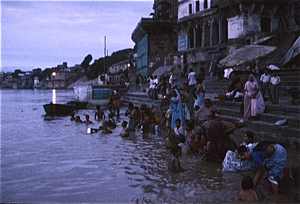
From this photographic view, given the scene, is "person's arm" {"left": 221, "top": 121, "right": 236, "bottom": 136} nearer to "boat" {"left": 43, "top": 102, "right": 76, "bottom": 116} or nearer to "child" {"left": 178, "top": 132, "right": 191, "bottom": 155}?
"child" {"left": 178, "top": 132, "right": 191, "bottom": 155}

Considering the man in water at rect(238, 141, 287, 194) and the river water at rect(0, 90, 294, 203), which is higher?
the man in water at rect(238, 141, 287, 194)

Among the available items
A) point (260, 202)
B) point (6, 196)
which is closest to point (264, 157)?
Answer: point (260, 202)

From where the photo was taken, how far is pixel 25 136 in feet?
45.8

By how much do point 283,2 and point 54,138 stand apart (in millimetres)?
20636

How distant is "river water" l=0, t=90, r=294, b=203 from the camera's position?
588 centimetres

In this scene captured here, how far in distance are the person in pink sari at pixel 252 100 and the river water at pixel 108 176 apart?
8.30 ft

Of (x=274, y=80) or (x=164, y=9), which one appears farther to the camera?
(x=164, y=9)

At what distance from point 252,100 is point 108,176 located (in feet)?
16.4

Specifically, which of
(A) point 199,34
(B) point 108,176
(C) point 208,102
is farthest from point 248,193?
(A) point 199,34

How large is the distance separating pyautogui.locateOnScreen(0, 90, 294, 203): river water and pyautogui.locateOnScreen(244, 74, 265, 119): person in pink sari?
2529 millimetres

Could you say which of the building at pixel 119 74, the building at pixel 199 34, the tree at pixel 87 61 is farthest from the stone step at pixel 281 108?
the tree at pixel 87 61

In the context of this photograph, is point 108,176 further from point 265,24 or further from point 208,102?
point 265,24

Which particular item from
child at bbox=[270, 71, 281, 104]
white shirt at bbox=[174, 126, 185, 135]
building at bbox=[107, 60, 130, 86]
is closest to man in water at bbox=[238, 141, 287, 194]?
white shirt at bbox=[174, 126, 185, 135]

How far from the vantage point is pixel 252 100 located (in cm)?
991
